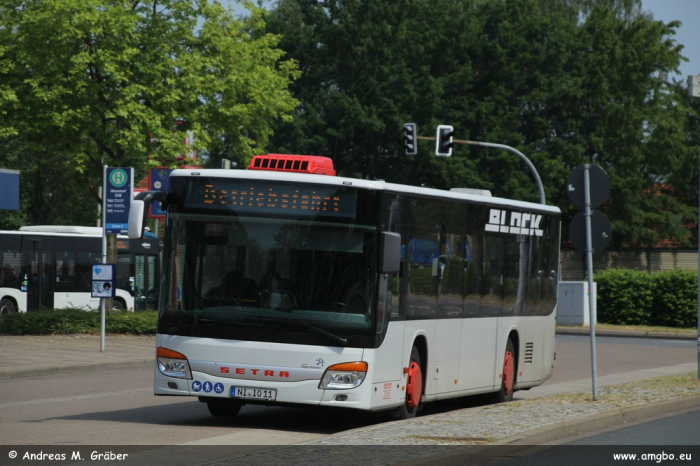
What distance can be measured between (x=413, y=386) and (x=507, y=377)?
336cm

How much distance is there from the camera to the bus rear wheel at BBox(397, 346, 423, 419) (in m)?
11.9

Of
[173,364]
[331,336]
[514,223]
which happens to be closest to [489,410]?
[331,336]

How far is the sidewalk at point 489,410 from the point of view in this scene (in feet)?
31.3

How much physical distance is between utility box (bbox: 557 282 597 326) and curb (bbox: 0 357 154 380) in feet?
76.0

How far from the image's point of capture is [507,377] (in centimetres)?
1510

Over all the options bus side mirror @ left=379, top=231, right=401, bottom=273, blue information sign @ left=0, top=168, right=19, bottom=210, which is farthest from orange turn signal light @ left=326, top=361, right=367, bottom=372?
blue information sign @ left=0, top=168, right=19, bottom=210

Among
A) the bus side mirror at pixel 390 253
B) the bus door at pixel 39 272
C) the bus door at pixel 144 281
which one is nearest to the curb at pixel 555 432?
the bus side mirror at pixel 390 253

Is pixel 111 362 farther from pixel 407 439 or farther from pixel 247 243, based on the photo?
A: pixel 407 439

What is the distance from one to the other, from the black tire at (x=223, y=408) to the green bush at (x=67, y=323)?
1497 cm

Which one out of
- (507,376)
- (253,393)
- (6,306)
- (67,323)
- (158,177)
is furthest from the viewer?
(6,306)

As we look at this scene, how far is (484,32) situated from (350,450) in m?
51.5

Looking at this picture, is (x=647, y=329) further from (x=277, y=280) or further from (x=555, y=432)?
(x=277, y=280)

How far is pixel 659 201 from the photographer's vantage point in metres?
59.8

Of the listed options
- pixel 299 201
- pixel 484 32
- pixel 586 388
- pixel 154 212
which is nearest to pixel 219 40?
pixel 154 212
